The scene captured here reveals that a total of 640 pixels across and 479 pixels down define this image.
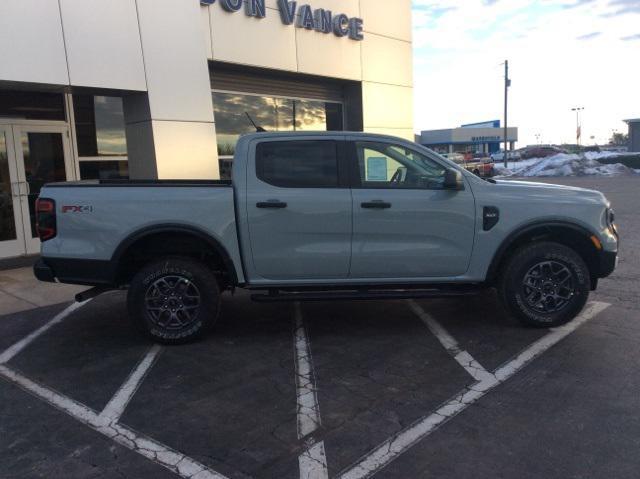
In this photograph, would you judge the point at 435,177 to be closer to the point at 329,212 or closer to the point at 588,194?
the point at 329,212

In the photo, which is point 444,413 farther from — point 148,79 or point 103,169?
point 103,169

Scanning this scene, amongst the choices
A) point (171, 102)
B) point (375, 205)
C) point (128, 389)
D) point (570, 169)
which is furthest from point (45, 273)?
point (570, 169)

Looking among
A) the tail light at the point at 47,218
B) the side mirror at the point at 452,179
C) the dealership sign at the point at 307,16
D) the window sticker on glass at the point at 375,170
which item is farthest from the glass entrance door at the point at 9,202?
the side mirror at the point at 452,179

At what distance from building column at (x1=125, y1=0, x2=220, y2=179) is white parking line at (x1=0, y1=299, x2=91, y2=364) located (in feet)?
11.1

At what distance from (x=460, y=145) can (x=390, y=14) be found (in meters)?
80.1

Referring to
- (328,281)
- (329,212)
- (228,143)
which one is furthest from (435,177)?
(228,143)

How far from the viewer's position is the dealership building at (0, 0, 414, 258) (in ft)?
27.7

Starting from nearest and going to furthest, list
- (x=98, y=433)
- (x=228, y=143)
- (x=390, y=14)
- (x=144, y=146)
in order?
(x=98, y=433), (x=144, y=146), (x=228, y=143), (x=390, y=14)

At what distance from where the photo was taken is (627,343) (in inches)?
197

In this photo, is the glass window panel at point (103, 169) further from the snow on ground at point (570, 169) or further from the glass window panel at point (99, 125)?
the snow on ground at point (570, 169)

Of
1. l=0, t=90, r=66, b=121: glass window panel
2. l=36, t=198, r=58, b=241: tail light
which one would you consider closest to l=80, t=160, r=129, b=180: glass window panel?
l=0, t=90, r=66, b=121: glass window panel

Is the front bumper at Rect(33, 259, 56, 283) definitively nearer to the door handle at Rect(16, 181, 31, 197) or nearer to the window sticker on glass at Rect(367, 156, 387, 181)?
the window sticker on glass at Rect(367, 156, 387, 181)

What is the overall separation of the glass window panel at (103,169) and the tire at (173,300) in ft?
19.6

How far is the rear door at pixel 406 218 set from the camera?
5219mm
